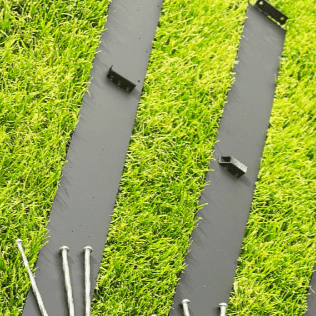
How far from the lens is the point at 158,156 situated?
2895 millimetres

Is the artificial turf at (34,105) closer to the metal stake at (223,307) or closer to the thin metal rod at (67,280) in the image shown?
the thin metal rod at (67,280)

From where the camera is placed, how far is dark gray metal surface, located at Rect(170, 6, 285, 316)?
8.85 ft

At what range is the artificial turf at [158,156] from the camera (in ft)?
8.38

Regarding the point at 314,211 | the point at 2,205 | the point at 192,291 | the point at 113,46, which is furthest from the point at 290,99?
the point at 2,205

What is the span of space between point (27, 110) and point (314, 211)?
193cm

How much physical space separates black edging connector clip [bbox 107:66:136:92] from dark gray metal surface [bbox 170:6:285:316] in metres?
0.66

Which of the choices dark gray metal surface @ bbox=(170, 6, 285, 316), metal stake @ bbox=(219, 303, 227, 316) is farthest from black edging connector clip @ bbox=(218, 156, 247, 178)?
metal stake @ bbox=(219, 303, 227, 316)

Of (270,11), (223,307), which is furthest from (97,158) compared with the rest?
(270,11)

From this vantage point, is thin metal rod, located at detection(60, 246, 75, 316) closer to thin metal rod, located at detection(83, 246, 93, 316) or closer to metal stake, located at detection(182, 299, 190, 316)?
thin metal rod, located at detection(83, 246, 93, 316)

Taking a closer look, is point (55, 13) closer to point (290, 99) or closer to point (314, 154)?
point (290, 99)

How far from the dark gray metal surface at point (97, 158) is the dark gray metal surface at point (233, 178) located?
1.89ft

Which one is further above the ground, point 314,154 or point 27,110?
point 314,154

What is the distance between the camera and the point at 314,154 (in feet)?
10.6

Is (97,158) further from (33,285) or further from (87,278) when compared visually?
(33,285)
